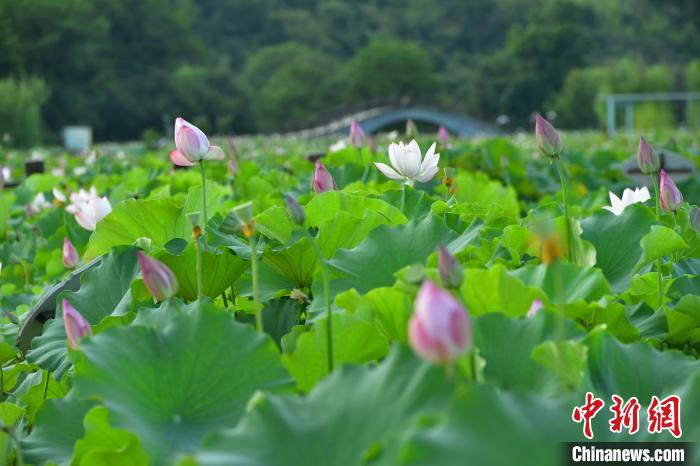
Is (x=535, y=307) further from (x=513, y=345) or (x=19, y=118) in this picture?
(x=19, y=118)

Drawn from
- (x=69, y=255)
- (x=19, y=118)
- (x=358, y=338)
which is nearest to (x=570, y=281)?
(x=358, y=338)

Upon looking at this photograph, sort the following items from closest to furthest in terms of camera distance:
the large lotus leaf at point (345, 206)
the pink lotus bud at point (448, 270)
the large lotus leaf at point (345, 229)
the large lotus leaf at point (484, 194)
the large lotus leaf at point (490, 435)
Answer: the large lotus leaf at point (490, 435) < the pink lotus bud at point (448, 270) < the large lotus leaf at point (345, 229) < the large lotus leaf at point (345, 206) < the large lotus leaf at point (484, 194)

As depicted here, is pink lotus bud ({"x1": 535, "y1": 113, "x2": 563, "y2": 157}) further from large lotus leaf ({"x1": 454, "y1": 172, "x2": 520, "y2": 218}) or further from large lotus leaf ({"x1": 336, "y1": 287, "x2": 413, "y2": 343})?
large lotus leaf ({"x1": 454, "y1": 172, "x2": 520, "y2": 218})

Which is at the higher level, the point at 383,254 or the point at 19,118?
the point at 383,254

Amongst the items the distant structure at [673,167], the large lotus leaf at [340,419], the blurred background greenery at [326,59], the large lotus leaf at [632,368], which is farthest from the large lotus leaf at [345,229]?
the blurred background greenery at [326,59]

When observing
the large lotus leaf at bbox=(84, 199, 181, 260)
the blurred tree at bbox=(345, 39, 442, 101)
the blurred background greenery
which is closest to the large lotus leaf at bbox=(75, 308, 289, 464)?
the large lotus leaf at bbox=(84, 199, 181, 260)

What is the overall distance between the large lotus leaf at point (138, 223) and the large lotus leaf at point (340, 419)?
0.76 meters

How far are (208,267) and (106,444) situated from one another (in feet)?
1.22

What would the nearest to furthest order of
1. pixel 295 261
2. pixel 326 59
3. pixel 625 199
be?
pixel 295 261, pixel 625 199, pixel 326 59

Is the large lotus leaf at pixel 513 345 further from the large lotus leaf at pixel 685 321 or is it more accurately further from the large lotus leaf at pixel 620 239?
the large lotus leaf at pixel 620 239

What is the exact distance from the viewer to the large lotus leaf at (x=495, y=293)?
0.79m

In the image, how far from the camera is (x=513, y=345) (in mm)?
753

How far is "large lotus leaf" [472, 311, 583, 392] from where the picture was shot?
0.75 metres

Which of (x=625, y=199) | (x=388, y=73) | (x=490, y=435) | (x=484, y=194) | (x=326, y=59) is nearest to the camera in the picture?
(x=490, y=435)
